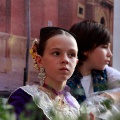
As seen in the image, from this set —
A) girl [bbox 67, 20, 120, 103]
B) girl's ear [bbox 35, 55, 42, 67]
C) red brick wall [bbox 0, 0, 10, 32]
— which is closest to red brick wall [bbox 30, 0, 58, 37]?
red brick wall [bbox 0, 0, 10, 32]

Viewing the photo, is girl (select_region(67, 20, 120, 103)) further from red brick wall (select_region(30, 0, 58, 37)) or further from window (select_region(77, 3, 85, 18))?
window (select_region(77, 3, 85, 18))

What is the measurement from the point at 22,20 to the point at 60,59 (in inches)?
84.5

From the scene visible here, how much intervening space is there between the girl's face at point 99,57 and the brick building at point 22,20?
5.31ft

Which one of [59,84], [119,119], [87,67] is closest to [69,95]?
[59,84]

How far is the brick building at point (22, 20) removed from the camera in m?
3.32

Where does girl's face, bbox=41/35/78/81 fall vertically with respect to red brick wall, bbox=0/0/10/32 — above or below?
below

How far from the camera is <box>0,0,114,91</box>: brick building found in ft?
10.9

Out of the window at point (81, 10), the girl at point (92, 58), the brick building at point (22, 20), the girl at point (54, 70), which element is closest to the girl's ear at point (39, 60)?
the girl at point (54, 70)

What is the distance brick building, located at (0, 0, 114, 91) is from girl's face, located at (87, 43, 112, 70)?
162 cm

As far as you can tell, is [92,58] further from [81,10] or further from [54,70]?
[81,10]

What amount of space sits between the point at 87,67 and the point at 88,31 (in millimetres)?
147

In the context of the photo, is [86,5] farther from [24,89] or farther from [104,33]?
[24,89]

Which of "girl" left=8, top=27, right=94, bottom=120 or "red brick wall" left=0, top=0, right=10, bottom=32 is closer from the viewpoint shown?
"girl" left=8, top=27, right=94, bottom=120

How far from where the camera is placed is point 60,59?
4.38ft
